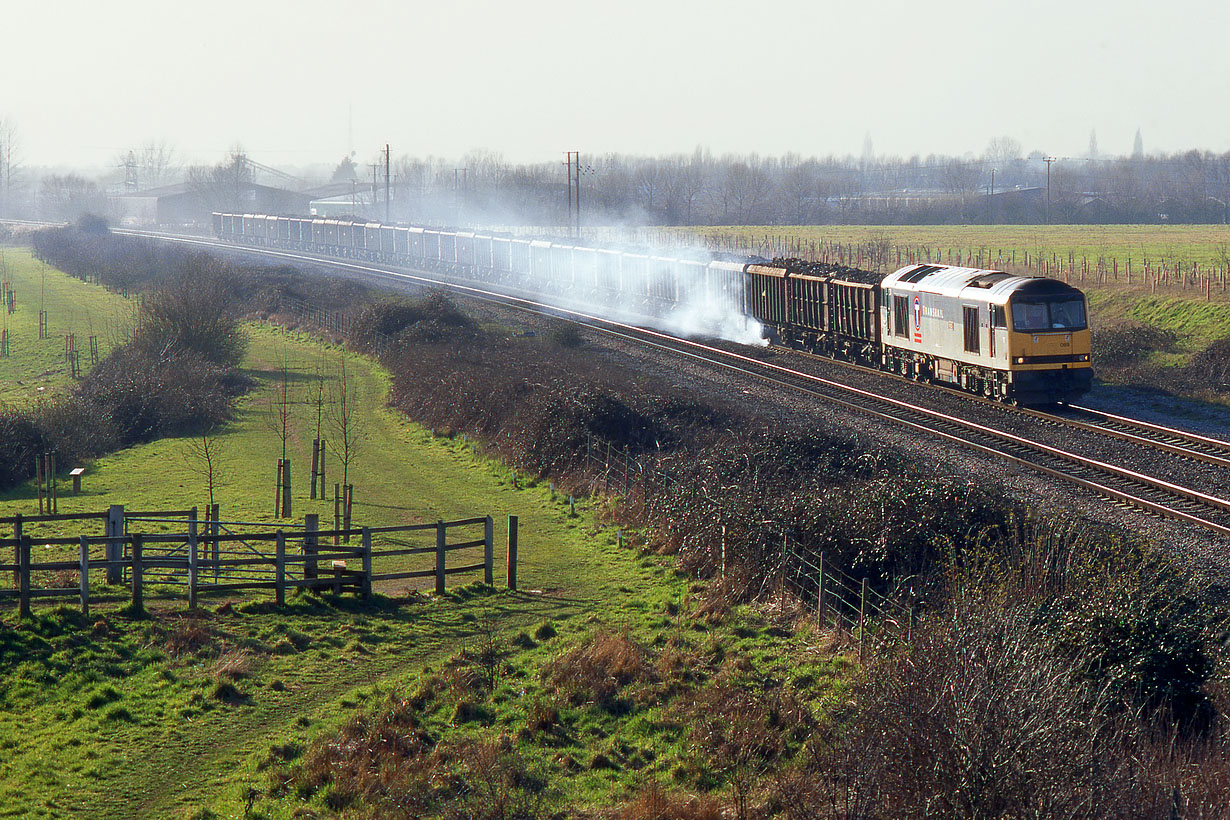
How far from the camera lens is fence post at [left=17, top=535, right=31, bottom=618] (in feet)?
51.0

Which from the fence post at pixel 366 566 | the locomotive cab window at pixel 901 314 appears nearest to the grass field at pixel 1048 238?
the locomotive cab window at pixel 901 314

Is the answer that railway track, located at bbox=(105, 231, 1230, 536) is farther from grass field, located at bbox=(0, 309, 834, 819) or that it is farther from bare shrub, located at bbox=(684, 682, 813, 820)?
bare shrub, located at bbox=(684, 682, 813, 820)

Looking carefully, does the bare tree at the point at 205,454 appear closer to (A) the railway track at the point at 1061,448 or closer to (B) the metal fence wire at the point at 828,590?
(B) the metal fence wire at the point at 828,590

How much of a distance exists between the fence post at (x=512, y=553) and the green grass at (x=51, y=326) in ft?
89.2

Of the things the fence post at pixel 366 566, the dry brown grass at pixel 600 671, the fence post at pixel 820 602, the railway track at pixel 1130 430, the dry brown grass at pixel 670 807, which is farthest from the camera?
the railway track at pixel 1130 430

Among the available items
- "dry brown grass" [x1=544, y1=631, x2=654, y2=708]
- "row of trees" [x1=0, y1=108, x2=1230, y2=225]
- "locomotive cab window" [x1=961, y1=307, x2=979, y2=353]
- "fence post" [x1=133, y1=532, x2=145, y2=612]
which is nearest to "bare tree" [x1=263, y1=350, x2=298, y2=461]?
"fence post" [x1=133, y1=532, x2=145, y2=612]

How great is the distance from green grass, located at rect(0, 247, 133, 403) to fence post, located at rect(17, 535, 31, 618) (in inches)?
1025

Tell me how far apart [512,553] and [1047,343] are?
15.8m

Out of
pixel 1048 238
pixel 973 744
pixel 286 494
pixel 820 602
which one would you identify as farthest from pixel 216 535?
pixel 1048 238

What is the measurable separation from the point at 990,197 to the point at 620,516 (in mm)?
127901

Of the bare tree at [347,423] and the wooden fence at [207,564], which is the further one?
the bare tree at [347,423]

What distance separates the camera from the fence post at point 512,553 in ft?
60.0

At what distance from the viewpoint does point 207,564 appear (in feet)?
54.5

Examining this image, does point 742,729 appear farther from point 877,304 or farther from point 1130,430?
point 877,304
